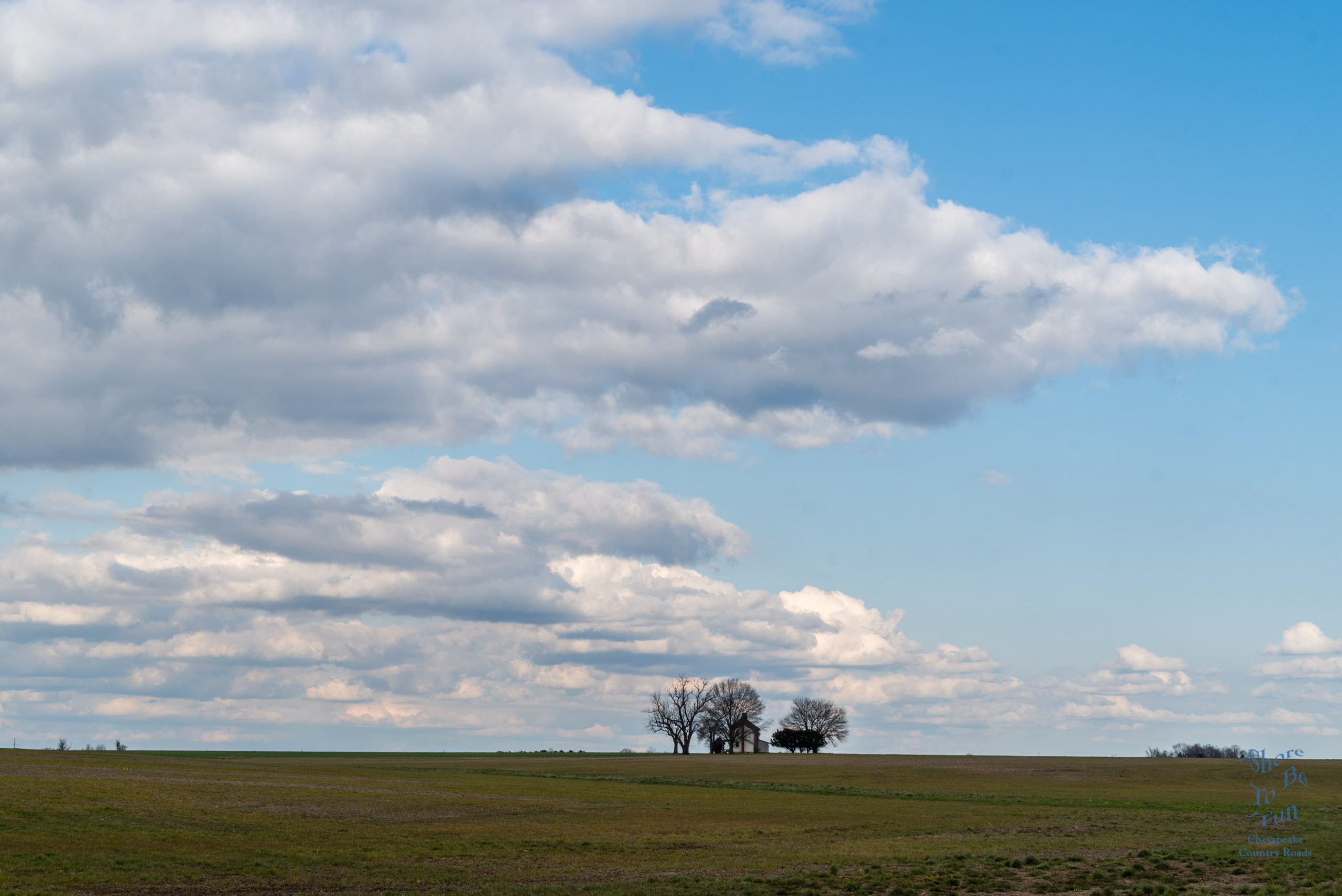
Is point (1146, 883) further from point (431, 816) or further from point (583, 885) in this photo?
point (431, 816)

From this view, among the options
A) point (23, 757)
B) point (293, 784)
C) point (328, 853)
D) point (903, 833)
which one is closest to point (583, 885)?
point (328, 853)

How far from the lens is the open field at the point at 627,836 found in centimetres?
2936

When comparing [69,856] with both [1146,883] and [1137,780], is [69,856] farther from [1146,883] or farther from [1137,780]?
[1137,780]

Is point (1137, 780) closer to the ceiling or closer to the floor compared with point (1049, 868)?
closer to the floor

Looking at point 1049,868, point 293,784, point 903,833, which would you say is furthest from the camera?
point 293,784

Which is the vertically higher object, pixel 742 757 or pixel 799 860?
pixel 799 860

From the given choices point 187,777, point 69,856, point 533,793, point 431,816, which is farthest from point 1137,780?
point 69,856

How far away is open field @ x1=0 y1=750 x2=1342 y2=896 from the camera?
2936 cm

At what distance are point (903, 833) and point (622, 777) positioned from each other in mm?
60299

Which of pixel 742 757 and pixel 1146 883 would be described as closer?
pixel 1146 883

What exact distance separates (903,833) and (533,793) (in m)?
36.4

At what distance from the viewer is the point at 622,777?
10262cm

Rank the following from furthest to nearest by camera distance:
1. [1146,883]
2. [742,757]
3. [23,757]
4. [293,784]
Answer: [742,757]
[23,757]
[293,784]
[1146,883]

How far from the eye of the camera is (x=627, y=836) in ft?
145
